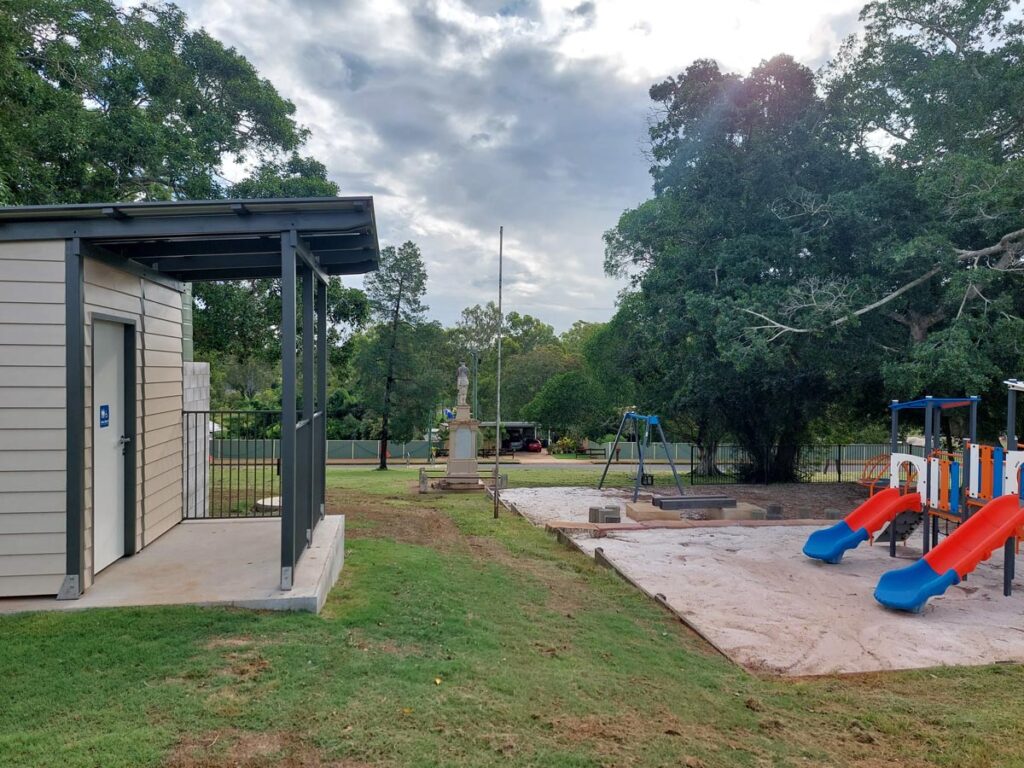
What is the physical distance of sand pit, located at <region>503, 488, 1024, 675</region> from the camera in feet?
16.7

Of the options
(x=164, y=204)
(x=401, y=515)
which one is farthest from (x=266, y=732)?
(x=401, y=515)

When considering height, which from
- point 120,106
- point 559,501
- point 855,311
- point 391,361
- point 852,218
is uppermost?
point 120,106

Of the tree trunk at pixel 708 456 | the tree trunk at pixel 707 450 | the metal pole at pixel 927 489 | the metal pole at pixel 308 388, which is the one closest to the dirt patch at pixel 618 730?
the metal pole at pixel 308 388

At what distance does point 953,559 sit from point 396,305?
78.2 feet

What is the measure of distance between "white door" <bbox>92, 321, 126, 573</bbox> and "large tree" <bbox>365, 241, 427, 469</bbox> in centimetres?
2236

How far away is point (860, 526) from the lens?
8.47 metres

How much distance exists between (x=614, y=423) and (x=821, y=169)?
23364 millimetres

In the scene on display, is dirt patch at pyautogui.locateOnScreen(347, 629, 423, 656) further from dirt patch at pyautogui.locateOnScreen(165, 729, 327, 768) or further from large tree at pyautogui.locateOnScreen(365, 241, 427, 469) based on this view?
large tree at pyautogui.locateOnScreen(365, 241, 427, 469)

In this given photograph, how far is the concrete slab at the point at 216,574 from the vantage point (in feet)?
14.4

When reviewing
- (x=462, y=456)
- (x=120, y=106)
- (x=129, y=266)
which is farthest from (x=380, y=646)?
(x=462, y=456)

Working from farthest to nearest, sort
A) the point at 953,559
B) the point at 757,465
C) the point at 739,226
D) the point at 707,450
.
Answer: the point at 707,450 → the point at 757,465 → the point at 739,226 → the point at 953,559

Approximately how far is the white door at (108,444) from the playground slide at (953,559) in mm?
6814

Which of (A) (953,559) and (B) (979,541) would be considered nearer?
(A) (953,559)

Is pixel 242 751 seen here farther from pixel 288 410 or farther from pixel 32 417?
pixel 32 417
